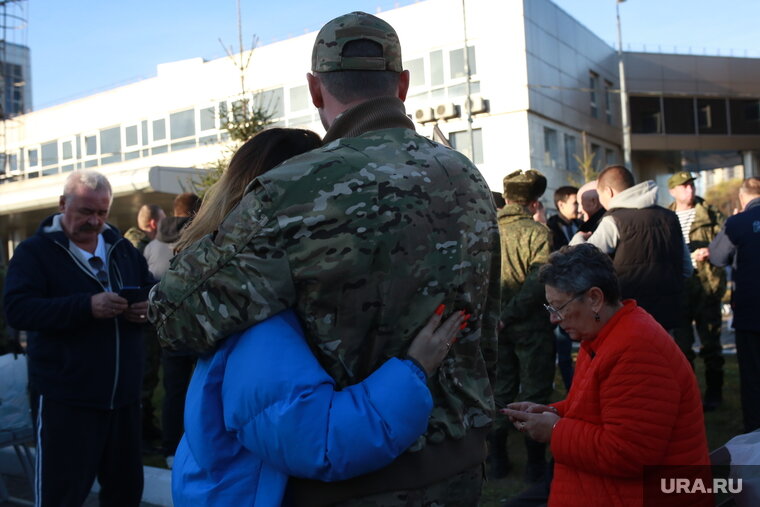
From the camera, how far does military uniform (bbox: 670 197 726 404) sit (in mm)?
7171

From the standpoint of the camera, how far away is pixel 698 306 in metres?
7.60

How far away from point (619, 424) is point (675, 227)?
299 centimetres

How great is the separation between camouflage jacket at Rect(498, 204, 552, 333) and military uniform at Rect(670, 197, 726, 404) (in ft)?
8.09

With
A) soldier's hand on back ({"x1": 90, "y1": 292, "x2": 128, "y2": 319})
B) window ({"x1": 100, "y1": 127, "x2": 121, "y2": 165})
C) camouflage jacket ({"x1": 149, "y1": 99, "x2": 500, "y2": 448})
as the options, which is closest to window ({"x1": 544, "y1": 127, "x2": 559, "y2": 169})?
window ({"x1": 100, "y1": 127, "x2": 121, "y2": 165})

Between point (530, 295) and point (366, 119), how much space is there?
3.66m

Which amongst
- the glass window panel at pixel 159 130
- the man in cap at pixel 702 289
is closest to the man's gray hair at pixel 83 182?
the man in cap at pixel 702 289

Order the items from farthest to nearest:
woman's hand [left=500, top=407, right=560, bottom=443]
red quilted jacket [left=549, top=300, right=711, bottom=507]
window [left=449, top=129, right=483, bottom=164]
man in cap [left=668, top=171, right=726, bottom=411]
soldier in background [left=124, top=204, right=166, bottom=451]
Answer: window [left=449, top=129, right=483, bottom=164], soldier in background [left=124, top=204, right=166, bottom=451], man in cap [left=668, top=171, right=726, bottom=411], woman's hand [left=500, top=407, right=560, bottom=443], red quilted jacket [left=549, top=300, right=711, bottom=507]

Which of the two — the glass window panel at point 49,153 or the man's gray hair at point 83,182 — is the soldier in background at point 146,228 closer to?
the man's gray hair at point 83,182

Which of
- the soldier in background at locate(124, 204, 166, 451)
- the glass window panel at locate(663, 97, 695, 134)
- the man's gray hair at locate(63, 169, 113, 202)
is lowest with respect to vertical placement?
the soldier in background at locate(124, 204, 166, 451)

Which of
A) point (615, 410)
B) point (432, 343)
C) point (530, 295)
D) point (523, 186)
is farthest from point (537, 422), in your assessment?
point (523, 186)

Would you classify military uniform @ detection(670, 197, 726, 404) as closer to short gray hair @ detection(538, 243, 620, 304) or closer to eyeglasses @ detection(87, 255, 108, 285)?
short gray hair @ detection(538, 243, 620, 304)

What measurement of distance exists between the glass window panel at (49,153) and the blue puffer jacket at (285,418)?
3966 cm

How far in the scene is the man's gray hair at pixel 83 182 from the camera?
159 inches

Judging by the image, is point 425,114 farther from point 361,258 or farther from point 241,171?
point 361,258
